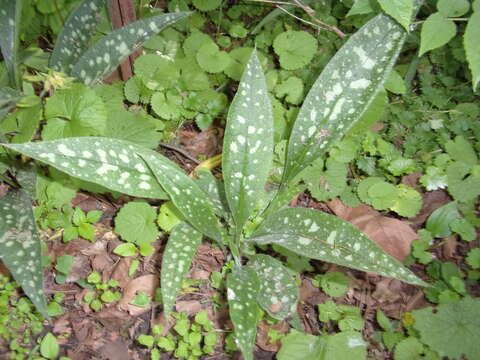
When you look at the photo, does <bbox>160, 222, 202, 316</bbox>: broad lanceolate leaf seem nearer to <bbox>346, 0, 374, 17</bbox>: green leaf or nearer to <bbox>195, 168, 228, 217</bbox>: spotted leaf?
<bbox>195, 168, 228, 217</bbox>: spotted leaf

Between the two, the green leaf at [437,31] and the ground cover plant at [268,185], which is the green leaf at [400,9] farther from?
the green leaf at [437,31]

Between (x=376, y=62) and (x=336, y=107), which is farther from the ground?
(x=376, y=62)

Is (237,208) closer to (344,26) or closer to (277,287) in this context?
(277,287)

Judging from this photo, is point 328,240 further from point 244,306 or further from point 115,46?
point 115,46

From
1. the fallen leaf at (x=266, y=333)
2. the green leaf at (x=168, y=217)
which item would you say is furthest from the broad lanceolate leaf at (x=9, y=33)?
the fallen leaf at (x=266, y=333)

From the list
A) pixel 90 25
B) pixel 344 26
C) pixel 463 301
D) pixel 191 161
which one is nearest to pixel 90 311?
pixel 191 161

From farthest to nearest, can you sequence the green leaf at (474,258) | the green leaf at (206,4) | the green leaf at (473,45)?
A: 1. the green leaf at (206,4)
2. the green leaf at (474,258)
3. the green leaf at (473,45)

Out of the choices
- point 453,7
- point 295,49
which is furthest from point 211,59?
point 453,7
